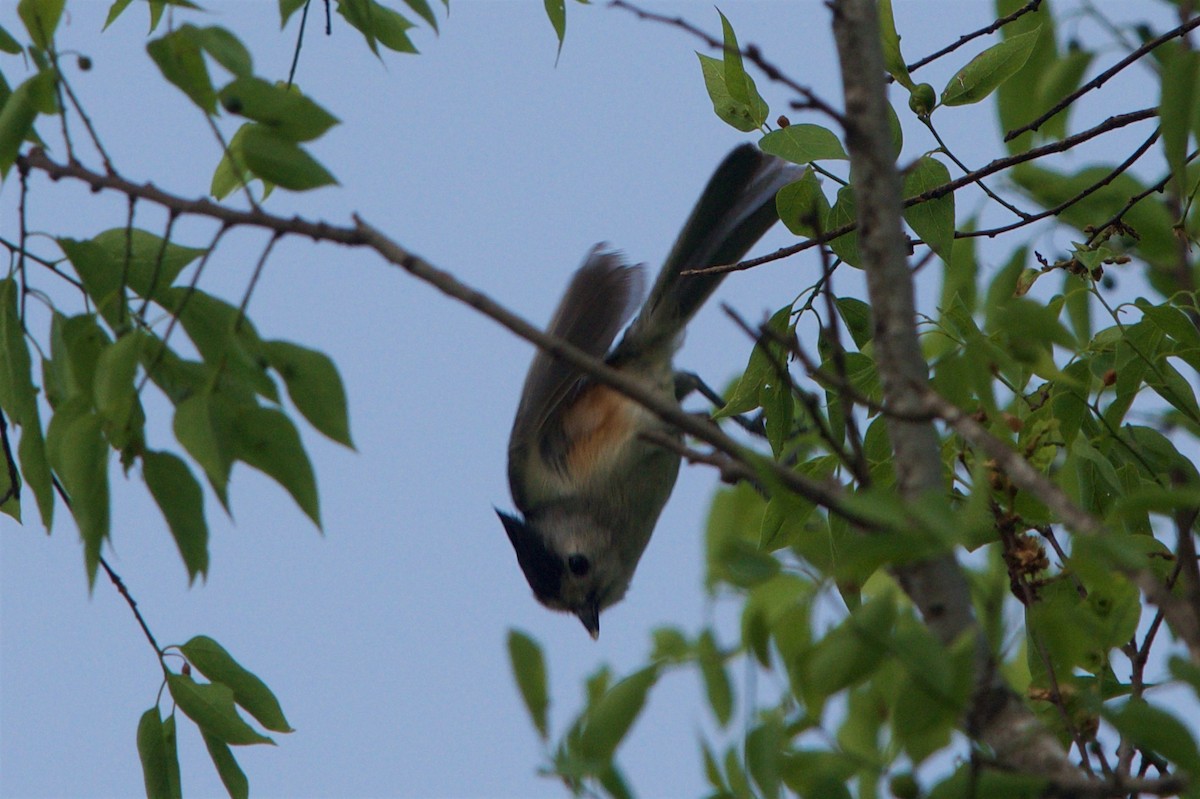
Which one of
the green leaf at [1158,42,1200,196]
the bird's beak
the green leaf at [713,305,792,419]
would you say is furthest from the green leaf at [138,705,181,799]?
the bird's beak

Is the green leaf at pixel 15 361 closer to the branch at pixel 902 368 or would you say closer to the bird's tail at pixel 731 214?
the branch at pixel 902 368

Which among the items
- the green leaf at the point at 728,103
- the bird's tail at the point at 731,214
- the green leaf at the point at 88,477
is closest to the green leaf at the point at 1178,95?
the green leaf at the point at 728,103

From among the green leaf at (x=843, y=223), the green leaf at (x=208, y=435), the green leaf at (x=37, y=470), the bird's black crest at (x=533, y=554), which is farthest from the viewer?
the bird's black crest at (x=533, y=554)

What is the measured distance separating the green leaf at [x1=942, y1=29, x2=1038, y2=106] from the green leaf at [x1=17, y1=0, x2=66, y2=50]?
6.04ft

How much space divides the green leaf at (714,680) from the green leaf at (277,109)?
90 cm

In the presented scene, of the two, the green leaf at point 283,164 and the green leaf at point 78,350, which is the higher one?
the green leaf at point 283,164

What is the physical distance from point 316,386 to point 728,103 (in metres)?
1.57

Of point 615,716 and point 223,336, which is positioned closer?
point 615,716

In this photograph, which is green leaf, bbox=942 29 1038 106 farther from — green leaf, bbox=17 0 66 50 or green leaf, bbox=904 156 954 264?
green leaf, bbox=17 0 66 50

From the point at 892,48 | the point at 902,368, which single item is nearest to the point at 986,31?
the point at 892,48

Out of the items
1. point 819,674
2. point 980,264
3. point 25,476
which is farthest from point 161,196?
point 980,264

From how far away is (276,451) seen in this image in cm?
180

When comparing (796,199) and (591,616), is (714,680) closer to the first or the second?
(796,199)

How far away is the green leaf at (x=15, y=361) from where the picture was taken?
7.30 ft
